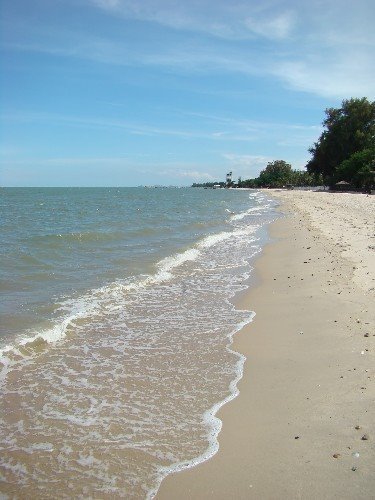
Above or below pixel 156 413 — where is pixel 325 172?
above

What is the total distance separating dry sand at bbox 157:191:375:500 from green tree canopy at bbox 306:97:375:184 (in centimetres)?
7266

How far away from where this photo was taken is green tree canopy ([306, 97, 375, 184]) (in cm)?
7631

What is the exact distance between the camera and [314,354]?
19.7ft

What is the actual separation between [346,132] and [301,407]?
8101 centimetres

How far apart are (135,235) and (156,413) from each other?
1796cm

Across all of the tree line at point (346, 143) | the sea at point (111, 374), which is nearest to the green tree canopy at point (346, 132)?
the tree line at point (346, 143)

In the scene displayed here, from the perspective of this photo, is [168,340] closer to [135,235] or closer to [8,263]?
[8,263]

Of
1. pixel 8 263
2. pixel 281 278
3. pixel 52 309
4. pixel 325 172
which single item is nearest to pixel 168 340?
pixel 52 309

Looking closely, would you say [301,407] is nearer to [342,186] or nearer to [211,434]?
[211,434]

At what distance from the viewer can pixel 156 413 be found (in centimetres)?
461

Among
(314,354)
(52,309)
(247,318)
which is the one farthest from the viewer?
(52,309)

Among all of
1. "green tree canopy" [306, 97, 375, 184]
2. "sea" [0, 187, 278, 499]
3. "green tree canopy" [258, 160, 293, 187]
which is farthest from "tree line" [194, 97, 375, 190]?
"green tree canopy" [258, 160, 293, 187]

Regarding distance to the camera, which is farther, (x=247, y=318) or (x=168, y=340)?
(x=247, y=318)

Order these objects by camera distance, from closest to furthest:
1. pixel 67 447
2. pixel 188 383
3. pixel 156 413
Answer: pixel 67 447, pixel 156 413, pixel 188 383
